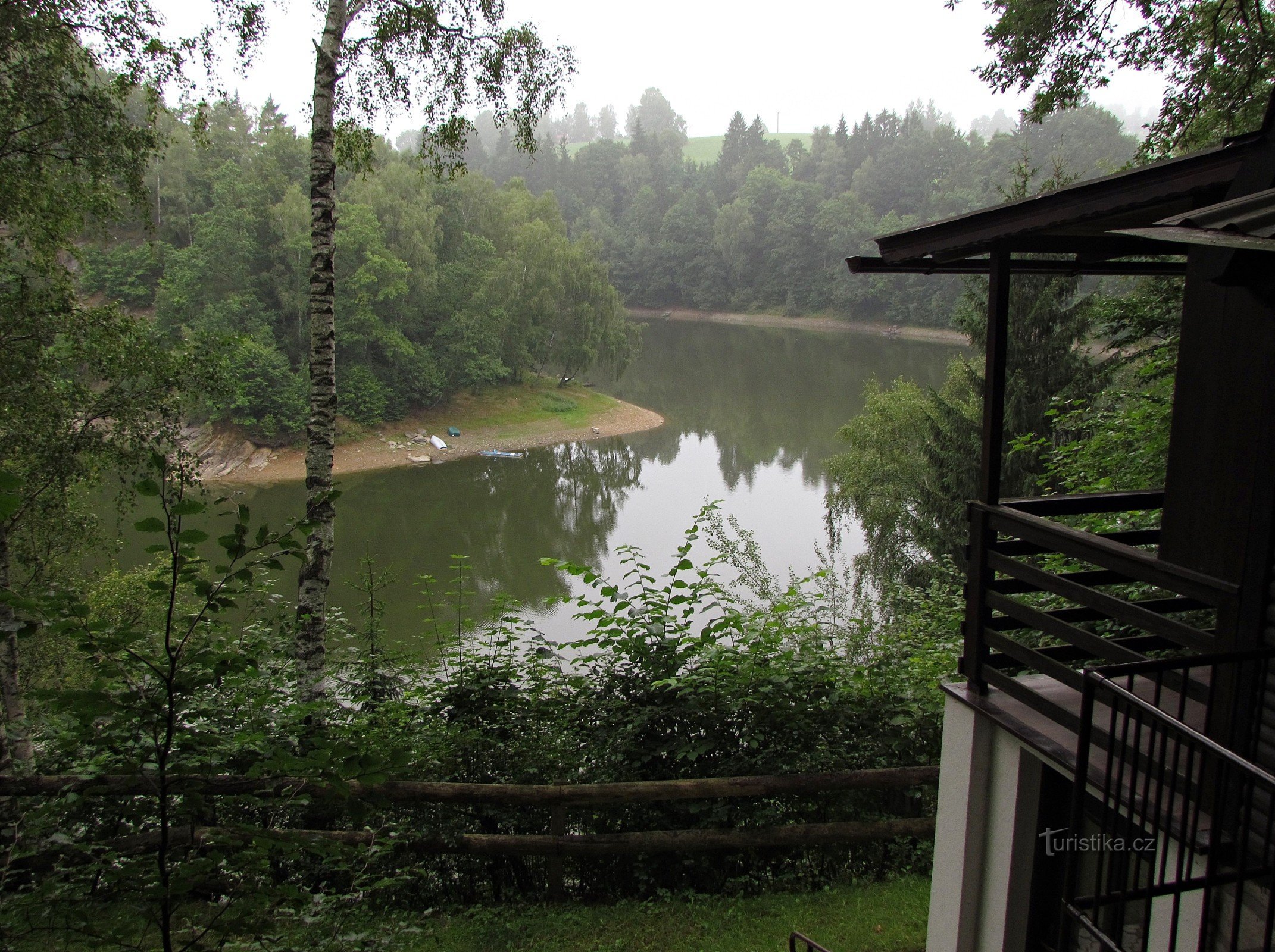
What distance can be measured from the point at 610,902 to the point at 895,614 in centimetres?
662

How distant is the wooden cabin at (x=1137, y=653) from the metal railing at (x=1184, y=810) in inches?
0.4

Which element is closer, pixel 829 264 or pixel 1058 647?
pixel 1058 647

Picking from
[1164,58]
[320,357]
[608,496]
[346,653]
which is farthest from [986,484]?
[608,496]

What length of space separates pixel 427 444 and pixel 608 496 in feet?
31.4

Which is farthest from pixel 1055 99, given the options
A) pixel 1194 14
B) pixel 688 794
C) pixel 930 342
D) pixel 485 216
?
pixel 930 342

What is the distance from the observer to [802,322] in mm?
70438

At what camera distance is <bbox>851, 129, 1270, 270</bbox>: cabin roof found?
3223 millimetres

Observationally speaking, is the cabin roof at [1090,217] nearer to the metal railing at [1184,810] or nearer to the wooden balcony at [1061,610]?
the wooden balcony at [1061,610]

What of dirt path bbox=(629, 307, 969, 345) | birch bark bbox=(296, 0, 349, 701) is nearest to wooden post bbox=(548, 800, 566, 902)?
birch bark bbox=(296, 0, 349, 701)

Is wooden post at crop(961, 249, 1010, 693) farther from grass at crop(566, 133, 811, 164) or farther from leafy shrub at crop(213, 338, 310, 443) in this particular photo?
grass at crop(566, 133, 811, 164)

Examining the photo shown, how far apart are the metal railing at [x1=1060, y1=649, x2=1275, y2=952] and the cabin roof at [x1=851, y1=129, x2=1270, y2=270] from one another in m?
1.39

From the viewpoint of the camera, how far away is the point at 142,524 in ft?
7.26

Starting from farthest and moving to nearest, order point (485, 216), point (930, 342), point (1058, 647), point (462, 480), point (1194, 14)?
point (930, 342) → point (485, 216) → point (462, 480) → point (1194, 14) → point (1058, 647)

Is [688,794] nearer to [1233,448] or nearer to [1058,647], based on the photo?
[1058,647]
